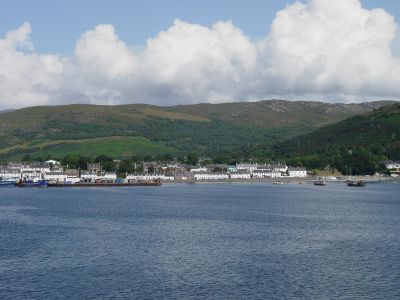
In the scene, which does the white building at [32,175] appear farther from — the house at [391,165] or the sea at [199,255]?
the sea at [199,255]

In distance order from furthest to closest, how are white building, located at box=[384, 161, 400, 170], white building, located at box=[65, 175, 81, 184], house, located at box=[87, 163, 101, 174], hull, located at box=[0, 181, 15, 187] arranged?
white building, located at box=[384, 161, 400, 170] → house, located at box=[87, 163, 101, 174] → white building, located at box=[65, 175, 81, 184] → hull, located at box=[0, 181, 15, 187]

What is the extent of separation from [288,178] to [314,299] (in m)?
158

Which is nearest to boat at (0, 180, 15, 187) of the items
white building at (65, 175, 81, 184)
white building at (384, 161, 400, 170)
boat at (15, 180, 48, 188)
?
boat at (15, 180, 48, 188)

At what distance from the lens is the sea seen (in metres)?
34.6

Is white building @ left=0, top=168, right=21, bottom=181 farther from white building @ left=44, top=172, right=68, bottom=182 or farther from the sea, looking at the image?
the sea

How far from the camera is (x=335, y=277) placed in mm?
37375

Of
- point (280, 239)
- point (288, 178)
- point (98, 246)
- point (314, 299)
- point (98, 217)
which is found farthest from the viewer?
point (288, 178)

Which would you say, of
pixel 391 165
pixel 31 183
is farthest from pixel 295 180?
pixel 31 183

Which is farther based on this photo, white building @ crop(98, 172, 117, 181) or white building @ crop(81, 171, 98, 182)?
white building @ crop(98, 172, 117, 181)

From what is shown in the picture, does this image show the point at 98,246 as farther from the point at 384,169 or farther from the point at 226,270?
the point at 384,169

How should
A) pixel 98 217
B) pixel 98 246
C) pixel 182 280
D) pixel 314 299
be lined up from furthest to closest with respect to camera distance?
pixel 98 217, pixel 98 246, pixel 182 280, pixel 314 299

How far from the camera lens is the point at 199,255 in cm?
4447

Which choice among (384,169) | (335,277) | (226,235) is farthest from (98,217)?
(384,169)

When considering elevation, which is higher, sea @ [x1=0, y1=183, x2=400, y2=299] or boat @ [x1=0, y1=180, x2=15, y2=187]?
boat @ [x1=0, y1=180, x2=15, y2=187]
